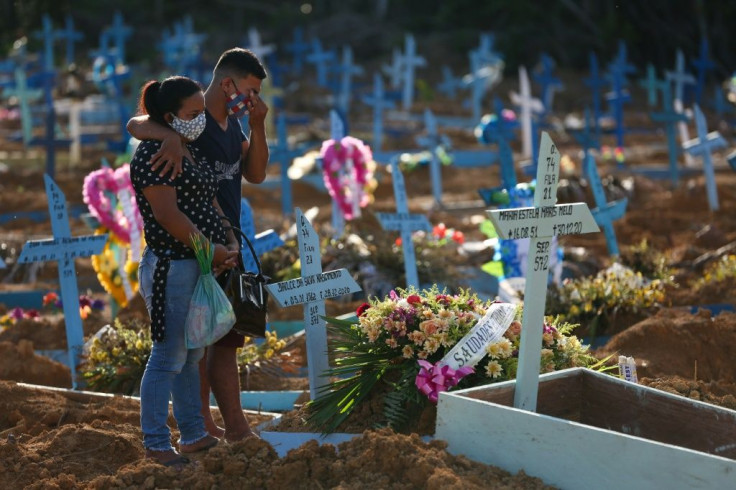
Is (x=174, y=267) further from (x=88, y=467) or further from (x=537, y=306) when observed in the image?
(x=537, y=306)

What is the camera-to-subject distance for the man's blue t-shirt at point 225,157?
5.93 m

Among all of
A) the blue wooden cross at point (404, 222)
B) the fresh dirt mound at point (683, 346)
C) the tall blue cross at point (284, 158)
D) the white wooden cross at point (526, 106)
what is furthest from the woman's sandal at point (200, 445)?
the white wooden cross at point (526, 106)

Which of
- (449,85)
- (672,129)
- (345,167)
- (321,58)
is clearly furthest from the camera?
(449,85)

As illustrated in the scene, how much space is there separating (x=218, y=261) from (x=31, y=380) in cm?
306

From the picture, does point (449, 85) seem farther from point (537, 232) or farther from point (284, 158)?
point (537, 232)

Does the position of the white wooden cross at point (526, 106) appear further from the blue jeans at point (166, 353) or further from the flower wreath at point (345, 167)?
the blue jeans at point (166, 353)

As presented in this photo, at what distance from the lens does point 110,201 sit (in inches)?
376

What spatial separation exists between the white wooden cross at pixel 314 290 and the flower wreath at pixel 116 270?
3330mm

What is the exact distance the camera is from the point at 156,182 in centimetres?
545

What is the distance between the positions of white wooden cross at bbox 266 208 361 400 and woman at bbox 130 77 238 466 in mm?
672

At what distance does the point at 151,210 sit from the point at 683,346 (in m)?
3.82

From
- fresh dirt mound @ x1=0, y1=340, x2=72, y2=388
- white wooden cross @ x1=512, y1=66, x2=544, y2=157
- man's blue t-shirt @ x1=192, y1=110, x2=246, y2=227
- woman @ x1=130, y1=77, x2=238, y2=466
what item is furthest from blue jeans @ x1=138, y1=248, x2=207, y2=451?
white wooden cross @ x1=512, y1=66, x2=544, y2=157

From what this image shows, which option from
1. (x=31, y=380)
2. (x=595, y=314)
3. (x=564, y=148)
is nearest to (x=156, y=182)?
(x=31, y=380)

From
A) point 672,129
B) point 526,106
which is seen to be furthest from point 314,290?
point 526,106
